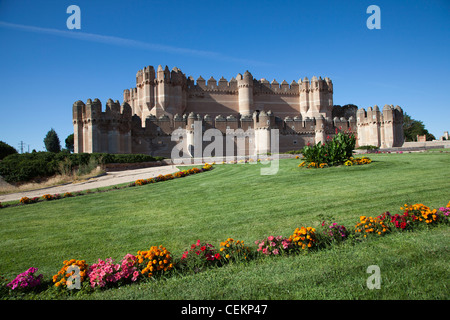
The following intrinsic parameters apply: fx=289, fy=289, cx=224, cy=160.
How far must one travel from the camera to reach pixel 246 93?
157 ft

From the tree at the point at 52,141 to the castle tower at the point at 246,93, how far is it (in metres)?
40.8

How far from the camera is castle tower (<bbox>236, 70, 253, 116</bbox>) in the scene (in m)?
47.8

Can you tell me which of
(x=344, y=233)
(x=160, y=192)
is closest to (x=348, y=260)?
(x=344, y=233)

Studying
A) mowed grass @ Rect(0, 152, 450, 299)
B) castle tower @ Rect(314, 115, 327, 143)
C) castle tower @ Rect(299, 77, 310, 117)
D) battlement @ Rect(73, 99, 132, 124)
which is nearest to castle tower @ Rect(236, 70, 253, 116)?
castle tower @ Rect(299, 77, 310, 117)

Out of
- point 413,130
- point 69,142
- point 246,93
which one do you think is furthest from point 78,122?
point 413,130

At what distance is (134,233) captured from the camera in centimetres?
740

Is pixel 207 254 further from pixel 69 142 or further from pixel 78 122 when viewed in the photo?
pixel 69 142

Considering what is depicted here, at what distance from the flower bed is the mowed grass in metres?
0.24

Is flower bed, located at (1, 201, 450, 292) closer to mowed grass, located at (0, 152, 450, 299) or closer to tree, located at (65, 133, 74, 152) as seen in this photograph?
mowed grass, located at (0, 152, 450, 299)

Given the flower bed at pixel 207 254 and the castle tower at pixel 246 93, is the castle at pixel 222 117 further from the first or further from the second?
the flower bed at pixel 207 254

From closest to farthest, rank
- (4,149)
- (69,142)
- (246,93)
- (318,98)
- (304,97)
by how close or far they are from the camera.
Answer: (4,149), (246,93), (318,98), (304,97), (69,142)

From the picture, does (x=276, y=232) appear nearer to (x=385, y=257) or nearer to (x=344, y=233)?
(x=344, y=233)

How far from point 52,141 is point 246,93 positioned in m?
42.5

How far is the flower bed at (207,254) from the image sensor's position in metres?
4.80
